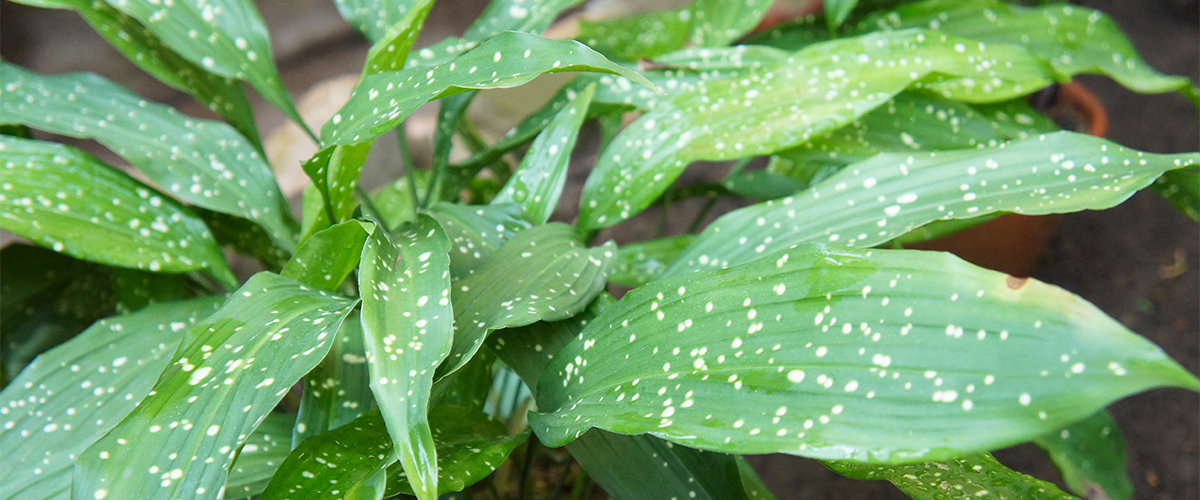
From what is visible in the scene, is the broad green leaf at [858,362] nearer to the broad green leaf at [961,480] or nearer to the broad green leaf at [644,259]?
the broad green leaf at [961,480]

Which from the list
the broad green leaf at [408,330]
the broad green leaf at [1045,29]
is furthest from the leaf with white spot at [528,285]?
the broad green leaf at [1045,29]

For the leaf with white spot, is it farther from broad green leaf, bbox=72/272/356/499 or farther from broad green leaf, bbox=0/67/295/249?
broad green leaf, bbox=0/67/295/249

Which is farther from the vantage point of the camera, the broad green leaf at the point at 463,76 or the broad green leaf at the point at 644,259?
the broad green leaf at the point at 644,259

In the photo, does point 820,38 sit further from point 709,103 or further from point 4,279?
point 4,279

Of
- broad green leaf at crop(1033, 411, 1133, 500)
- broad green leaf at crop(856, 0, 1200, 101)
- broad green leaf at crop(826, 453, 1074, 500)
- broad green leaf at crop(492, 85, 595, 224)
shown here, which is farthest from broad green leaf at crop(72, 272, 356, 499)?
broad green leaf at crop(856, 0, 1200, 101)

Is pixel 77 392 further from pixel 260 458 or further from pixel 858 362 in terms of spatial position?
pixel 858 362

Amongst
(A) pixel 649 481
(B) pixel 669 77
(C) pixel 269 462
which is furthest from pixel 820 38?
(C) pixel 269 462
